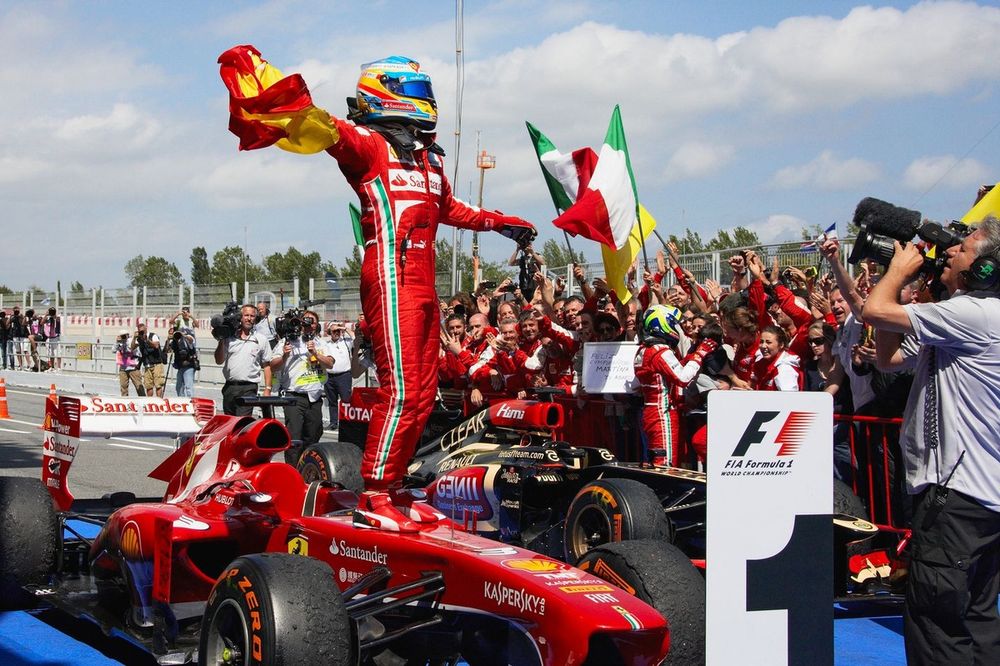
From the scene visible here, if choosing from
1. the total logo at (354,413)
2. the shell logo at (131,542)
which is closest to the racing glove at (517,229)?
the shell logo at (131,542)

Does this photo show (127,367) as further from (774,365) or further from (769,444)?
(769,444)

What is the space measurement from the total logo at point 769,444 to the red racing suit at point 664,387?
4249mm

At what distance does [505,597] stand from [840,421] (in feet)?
14.3

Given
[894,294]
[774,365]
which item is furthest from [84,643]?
[774,365]

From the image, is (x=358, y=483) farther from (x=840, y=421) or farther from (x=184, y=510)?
(x=840, y=421)

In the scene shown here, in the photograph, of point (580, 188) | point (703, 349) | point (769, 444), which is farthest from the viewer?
point (580, 188)

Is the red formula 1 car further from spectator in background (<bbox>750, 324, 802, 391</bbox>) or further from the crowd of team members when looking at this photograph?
spectator in background (<bbox>750, 324, 802, 391</bbox>)

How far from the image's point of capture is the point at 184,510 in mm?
5172

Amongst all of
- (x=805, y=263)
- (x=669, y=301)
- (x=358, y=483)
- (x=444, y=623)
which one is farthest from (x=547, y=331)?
(x=444, y=623)

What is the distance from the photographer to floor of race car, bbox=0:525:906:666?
17.4 ft

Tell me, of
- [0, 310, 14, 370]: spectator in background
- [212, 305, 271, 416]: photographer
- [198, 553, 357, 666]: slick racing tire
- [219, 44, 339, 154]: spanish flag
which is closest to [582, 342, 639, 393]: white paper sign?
[212, 305, 271, 416]: photographer

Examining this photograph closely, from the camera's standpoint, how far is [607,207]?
9.60 metres

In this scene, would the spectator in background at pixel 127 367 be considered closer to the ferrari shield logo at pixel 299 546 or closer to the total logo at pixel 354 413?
the total logo at pixel 354 413

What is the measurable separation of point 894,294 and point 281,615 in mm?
2517
